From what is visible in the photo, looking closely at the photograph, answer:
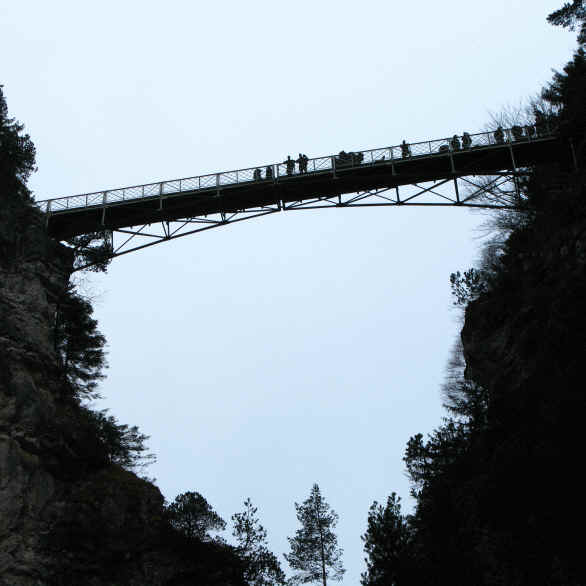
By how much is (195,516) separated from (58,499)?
9.18 meters

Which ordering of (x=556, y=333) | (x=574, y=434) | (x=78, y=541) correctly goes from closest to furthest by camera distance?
(x=574, y=434), (x=556, y=333), (x=78, y=541)

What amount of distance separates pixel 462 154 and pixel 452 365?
61.8 feet

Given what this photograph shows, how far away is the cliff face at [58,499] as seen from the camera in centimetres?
2459

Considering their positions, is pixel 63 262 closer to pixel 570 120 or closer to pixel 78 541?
pixel 78 541

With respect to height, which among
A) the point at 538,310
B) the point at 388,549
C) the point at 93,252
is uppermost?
the point at 93,252

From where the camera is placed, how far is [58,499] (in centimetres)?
2622

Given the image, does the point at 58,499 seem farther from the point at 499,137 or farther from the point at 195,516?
the point at 499,137

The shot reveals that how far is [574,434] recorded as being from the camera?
782 inches

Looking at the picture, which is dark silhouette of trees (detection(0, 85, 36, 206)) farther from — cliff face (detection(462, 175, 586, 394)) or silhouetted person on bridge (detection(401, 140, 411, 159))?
cliff face (detection(462, 175, 586, 394))

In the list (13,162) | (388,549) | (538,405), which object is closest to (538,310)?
(538,405)

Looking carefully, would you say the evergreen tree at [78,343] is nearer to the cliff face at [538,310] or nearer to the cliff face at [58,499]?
the cliff face at [58,499]

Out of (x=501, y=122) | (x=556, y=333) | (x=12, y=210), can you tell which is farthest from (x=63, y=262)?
(x=501, y=122)

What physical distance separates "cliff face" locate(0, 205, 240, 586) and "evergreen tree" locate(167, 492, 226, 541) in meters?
2.27

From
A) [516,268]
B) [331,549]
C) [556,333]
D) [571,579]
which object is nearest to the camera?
[571,579]
